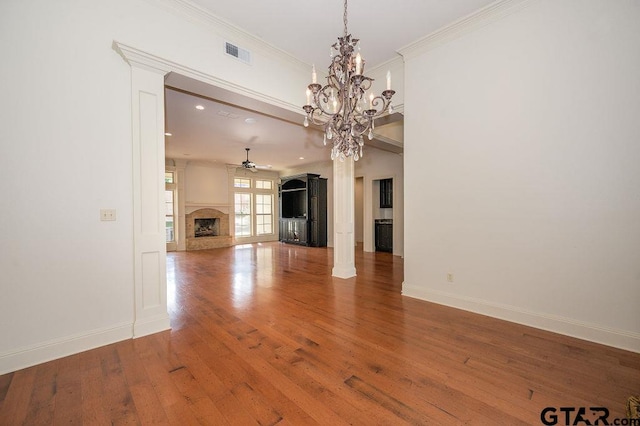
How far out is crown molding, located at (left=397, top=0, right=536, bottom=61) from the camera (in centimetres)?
283

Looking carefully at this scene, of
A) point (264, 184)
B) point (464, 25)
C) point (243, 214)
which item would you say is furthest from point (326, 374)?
point (264, 184)

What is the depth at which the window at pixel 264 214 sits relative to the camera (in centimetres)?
1082

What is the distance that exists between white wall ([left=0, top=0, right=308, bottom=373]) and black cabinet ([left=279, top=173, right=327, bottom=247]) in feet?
22.4

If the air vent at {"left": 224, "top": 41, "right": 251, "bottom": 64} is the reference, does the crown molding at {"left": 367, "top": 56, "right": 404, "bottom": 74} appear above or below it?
above

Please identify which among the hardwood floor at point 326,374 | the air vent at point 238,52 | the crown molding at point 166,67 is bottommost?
the hardwood floor at point 326,374

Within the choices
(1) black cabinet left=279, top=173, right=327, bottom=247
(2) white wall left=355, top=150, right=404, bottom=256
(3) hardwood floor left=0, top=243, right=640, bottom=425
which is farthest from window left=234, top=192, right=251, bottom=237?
(3) hardwood floor left=0, top=243, right=640, bottom=425

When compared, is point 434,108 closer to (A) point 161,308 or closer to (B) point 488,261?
(B) point 488,261

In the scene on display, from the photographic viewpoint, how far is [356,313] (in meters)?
3.11

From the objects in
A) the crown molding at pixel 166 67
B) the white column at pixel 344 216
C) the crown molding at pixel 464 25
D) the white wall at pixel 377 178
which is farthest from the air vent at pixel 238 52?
the white wall at pixel 377 178

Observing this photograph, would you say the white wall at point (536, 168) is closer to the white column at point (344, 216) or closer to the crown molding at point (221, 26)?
the white column at point (344, 216)

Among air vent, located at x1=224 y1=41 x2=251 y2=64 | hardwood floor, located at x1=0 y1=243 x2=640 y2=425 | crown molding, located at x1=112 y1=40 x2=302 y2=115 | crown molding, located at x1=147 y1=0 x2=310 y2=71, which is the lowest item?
hardwood floor, located at x1=0 y1=243 x2=640 y2=425

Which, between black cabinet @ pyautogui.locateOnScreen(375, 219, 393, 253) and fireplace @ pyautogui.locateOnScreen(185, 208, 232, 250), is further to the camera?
fireplace @ pyautogui.locateOnScreen(185, 208, 232, 250)

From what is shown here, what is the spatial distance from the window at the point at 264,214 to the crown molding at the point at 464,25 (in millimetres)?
8348

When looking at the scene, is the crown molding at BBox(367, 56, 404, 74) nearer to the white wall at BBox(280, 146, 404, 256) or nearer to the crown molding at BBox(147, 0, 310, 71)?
the crown molding at BBox(147, 0, 310, 71)
